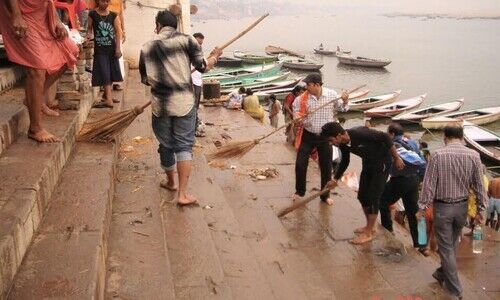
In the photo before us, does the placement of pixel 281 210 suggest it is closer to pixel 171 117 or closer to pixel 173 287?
pixel 171 117

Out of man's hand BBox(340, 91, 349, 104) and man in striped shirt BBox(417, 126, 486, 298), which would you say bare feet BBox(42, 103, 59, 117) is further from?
man in striped shirt BBox(417, 126, 486, 298)

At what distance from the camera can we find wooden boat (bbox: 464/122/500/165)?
58.3ft

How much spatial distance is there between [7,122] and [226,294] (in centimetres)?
222

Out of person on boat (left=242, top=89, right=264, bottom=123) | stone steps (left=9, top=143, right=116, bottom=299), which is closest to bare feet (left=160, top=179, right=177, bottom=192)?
stone steps (left=9, top=143, right=116, bottom=299)

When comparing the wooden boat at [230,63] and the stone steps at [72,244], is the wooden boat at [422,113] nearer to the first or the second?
the wooden boat at [230,63]

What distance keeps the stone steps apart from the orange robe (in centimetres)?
96

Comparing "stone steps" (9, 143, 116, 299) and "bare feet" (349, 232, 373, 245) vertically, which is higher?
"stone steps" (9, 143, 116, 299)

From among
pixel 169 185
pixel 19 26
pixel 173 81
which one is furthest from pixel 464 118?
pixel 19 26

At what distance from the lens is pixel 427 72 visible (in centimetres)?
4806

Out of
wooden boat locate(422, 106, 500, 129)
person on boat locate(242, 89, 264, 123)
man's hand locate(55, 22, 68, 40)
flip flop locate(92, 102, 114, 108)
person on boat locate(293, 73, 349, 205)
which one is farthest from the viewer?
wooden boat locate(422, 106, 500, 129)

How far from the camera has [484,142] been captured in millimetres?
18938

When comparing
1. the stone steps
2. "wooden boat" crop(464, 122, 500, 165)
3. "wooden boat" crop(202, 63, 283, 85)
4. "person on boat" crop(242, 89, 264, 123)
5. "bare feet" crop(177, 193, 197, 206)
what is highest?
the stone steps

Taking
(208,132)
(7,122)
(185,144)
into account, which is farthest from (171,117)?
(208,132)

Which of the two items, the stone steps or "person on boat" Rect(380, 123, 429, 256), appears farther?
"person on boat" Rect(380, 123, 429, 256)
